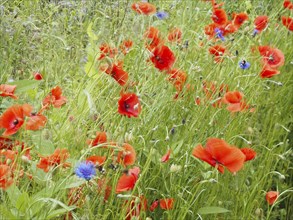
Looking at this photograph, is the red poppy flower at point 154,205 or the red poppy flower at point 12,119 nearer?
the red poppy flower at point 12,119

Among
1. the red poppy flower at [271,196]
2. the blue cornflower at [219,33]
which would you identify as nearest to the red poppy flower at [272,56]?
the blue cornflower at [219,33]

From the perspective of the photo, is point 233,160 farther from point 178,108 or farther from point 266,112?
point 266,112

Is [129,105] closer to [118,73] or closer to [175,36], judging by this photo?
[118,73]

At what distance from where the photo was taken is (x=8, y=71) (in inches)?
92.0

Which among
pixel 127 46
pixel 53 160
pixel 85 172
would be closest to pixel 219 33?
pixel 127 46

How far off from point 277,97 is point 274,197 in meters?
0.96

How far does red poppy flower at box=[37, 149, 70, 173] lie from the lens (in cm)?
139

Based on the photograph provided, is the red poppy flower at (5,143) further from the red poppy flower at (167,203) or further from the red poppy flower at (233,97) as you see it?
the red poppy flower at (233,97)

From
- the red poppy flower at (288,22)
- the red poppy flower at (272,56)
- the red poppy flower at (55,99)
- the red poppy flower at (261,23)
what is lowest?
the red poppy flower at (288,22)

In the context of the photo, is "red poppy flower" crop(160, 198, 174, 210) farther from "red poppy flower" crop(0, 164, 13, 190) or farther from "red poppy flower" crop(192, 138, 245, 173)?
"red poppy flower" crop(0, 164, 13, 190)

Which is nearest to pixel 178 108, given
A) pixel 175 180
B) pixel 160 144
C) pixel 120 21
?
pixel 160 144

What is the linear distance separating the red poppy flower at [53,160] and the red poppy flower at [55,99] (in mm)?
283

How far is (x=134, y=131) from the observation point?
177 cm

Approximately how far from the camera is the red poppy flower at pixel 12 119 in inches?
57.1
